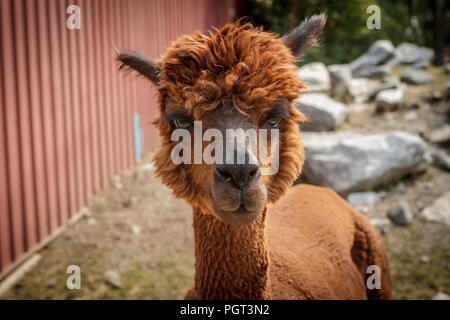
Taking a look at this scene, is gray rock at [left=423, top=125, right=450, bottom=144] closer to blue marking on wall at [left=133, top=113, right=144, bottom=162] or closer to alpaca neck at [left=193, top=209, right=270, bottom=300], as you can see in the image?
blue marking on wall at [left=133, top=113, right=144, bottom=162]

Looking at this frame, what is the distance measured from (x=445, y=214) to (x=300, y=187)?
3364 millimetres

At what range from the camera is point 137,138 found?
8281 millimetres

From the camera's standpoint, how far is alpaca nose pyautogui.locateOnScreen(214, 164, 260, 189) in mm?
1785

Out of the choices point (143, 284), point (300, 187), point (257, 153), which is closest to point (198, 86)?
point (257, 153)

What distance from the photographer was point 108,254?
5.28 m

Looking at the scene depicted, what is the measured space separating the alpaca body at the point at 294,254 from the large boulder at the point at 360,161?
2788 mm

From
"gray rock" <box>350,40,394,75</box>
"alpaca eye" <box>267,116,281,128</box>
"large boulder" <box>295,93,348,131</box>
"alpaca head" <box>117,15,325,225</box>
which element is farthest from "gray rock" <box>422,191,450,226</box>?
"gray rock" <box>350,40,394,75</box>

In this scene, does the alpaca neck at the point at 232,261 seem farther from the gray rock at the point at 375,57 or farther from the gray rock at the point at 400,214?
the gray rock at the point at 375,57

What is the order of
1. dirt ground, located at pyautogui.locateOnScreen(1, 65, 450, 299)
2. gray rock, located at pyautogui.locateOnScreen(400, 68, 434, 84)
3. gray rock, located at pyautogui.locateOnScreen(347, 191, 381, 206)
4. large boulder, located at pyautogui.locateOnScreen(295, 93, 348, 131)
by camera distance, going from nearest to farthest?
1. dirt ground, located at pyautogui.locateOnScreen(1, 65, 450, 299)
2. gray rock, located at pyautogui.locateOnScreen(347, 191, 381, 206)
3. large boulder, located at pyautogui.locateOnScreen(295, 93, 348, 131)
4. gray rock, located at pyautogui.locateOnScreen(400, 68, 434, 84)

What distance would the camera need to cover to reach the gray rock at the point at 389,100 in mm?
9391

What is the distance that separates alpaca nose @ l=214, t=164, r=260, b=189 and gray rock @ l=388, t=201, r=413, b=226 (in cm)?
456

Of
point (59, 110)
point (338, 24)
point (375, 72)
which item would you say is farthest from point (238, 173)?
point (338, 24)

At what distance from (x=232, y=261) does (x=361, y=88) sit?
34.6ft

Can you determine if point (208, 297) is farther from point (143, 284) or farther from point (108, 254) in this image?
point (108, 254)
